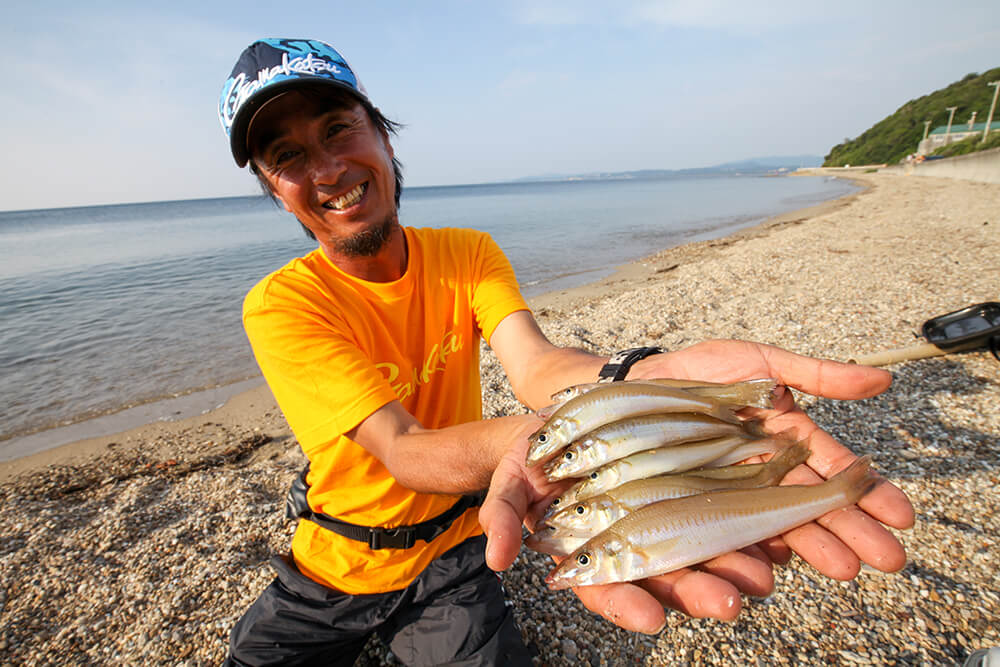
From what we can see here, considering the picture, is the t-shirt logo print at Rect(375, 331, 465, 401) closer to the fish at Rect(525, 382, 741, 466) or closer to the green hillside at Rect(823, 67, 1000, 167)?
the fish at Rect(525, 382, 741, 466)

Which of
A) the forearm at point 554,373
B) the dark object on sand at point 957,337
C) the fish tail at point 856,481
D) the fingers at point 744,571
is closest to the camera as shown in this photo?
the fingers at point 744,571

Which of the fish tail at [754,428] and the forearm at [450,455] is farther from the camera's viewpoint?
the fish tail at [754,428]

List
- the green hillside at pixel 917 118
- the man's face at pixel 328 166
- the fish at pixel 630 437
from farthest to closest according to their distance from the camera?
the green hillside at pixel 917 118 < the man's face at pixel 328 166 < the fish at pixel 630 437

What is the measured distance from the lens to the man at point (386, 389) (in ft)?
7.71

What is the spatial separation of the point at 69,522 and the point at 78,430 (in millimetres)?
3567

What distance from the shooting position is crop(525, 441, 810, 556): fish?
2.18 m

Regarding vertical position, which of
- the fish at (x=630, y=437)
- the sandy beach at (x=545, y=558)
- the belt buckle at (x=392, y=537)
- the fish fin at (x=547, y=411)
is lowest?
the sandy beach at (x=545, y=558)

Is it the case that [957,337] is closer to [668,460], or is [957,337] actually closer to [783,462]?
[783,462]

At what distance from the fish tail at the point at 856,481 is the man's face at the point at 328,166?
2.85 m

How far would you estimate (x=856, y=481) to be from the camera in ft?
6.99

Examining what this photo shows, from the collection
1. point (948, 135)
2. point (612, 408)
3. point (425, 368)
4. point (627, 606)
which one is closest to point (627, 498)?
point (612, 408)

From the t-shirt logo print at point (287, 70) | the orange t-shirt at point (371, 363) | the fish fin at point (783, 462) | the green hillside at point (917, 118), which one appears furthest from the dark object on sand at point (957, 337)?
the green hillside at point (917, 118)

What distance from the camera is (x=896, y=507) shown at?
6.78 ft

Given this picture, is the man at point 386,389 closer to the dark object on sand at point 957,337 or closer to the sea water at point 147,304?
the sea water at point 147,304
